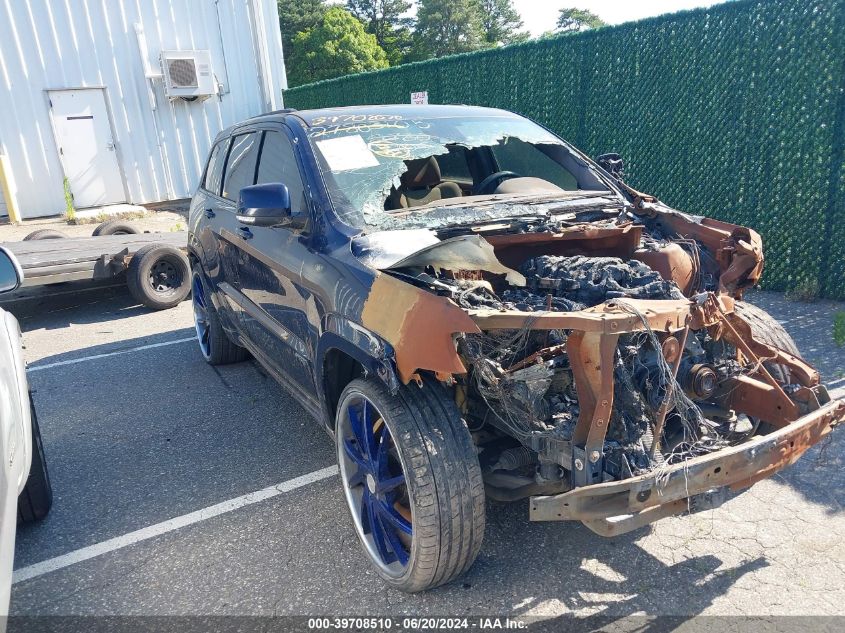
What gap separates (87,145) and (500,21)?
5390cm

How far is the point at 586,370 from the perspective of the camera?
2229 mm

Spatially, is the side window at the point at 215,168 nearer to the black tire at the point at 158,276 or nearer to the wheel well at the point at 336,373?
the black tire at the point at 158,276

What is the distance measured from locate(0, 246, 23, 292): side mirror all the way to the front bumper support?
261cm

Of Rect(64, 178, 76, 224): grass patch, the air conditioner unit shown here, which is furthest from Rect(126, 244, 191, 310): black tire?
the air conditioner unit

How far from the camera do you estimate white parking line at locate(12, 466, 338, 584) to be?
296cm

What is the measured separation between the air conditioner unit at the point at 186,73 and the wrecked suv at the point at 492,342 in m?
11.2

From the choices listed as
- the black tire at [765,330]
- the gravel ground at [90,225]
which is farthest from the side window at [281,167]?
the gravel ground at [90,225]

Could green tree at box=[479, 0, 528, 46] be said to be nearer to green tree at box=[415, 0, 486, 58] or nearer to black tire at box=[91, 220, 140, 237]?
green tree at box=[415, 0, 486, 58]

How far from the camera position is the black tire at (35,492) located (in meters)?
3.22

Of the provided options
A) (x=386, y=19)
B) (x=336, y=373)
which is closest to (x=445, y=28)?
(x=386, y=19)

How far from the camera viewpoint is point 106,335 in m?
6.73

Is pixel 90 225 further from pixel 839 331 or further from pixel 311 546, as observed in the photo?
pixel 839 331

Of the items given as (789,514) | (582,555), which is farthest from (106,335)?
(789,514)

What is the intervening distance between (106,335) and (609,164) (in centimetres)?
535
